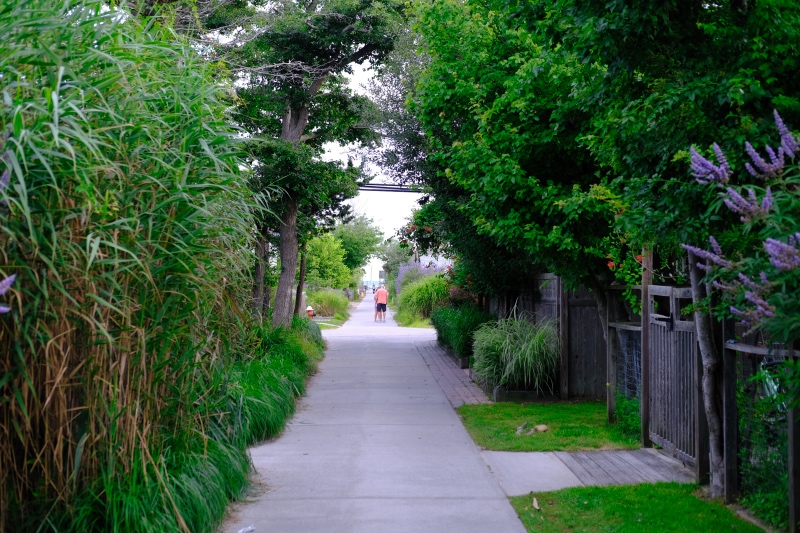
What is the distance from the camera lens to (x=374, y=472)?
7324 mm

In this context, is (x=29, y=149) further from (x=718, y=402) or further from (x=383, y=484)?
(x=718, y=402)

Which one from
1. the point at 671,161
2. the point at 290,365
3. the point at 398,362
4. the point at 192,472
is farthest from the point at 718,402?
the point at 398,362

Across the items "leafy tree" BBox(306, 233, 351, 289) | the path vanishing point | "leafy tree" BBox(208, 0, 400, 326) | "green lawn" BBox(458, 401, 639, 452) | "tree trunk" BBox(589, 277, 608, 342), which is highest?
"leafy tree" BBox(208, 0, 400, 326)

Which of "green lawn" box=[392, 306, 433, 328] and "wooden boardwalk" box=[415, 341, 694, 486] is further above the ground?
"green lawn" box=[392, 306, 433, 328]

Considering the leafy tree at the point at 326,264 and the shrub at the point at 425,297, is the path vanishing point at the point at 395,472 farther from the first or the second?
the leafy tree at the point at 326,264

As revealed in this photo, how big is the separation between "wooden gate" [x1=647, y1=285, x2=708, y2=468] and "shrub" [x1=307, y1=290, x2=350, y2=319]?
30768 millimetres

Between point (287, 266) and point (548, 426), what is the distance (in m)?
9.42

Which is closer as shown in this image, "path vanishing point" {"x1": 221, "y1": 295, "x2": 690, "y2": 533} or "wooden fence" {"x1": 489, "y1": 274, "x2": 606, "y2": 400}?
"path vanishing point" {"x1": 221, "y1": 295, "x2": 690, "y2": 533}

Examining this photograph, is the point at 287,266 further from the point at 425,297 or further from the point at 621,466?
the point at 425,297

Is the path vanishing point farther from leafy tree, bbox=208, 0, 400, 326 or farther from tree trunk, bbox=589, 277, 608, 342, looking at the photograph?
leafy tree, bbox=208, 0, 400, 326

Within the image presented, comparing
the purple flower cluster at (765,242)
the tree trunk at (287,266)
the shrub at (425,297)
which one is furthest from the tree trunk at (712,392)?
the shrub at (425,297)

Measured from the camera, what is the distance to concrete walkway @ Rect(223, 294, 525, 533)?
5840mm

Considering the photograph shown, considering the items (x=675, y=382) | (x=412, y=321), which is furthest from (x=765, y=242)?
(x=412, y=321)

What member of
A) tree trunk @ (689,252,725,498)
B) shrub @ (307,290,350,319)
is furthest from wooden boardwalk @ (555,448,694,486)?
shrub @ (307,290,350,319)
